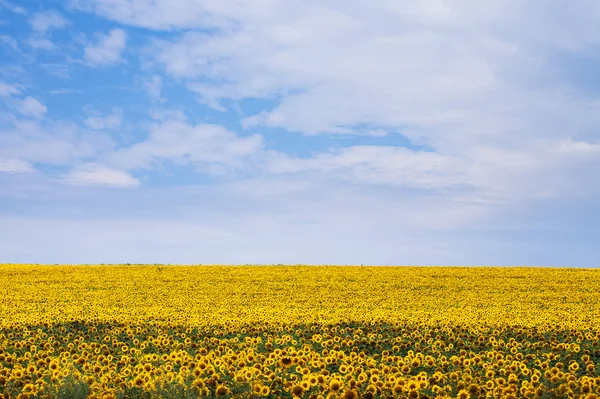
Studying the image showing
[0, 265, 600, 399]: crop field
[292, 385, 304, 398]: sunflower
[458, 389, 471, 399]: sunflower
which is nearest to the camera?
[292, 385, 304, 398]: sunflower

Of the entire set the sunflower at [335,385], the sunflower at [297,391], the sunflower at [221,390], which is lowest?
the sunflower at [221,390]

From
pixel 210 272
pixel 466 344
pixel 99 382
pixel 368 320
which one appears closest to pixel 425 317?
pixel 368 320

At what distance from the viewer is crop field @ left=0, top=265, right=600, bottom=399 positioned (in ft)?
38.4

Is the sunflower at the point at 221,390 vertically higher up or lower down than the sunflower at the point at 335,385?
lower down

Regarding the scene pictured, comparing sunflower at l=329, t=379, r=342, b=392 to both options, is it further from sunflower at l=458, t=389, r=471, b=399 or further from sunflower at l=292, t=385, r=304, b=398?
sunflower at l=458, t=389, r=471, b=399

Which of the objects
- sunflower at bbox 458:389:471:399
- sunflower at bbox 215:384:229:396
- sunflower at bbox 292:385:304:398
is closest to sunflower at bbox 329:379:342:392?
sunflower at bbox 292:385:304:398

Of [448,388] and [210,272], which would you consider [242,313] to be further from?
[210,272]

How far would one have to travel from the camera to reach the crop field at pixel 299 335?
11703 millimetres

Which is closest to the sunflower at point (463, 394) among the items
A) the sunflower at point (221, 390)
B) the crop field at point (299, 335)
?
the crop field at point (299, 335)

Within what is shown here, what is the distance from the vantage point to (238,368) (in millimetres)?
13062

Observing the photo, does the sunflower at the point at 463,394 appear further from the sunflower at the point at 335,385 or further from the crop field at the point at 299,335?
the sunflower at the point at 335,385

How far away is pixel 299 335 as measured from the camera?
62.5 feet

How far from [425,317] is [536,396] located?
12.1 meters

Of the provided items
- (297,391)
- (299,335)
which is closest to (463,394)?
(297,391)
